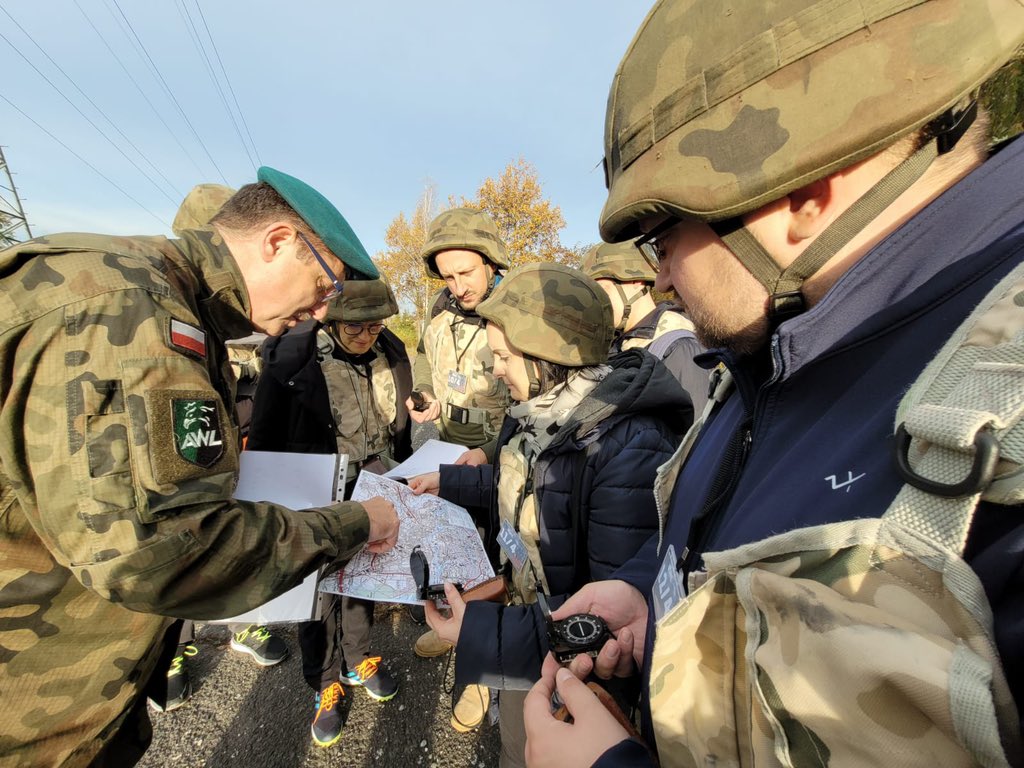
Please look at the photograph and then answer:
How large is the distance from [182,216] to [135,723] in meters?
3.20

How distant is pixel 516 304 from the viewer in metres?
2.11

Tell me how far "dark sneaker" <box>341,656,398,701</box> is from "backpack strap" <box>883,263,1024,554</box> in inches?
129

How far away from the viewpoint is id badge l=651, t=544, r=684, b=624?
97 centimetres

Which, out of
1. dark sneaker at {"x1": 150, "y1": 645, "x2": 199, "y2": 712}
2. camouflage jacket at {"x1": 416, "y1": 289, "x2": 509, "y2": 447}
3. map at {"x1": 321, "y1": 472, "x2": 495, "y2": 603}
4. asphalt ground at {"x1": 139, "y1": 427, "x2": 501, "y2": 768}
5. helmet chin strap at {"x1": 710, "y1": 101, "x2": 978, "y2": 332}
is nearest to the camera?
helmet chin strap at {"x1": 710, "y1": 101, "x2": 978, "y2": 332}

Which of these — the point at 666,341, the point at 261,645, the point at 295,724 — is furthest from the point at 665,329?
the point at 261,645

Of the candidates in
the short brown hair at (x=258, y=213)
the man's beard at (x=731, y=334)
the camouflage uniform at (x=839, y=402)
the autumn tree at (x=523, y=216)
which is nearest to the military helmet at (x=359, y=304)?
the short brown hair at (x=258, y=213)

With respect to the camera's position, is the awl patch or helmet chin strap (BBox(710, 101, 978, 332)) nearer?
helmet chin strap (BBox(710, 101, 978, 332))

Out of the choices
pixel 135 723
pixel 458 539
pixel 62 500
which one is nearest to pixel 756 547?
pixel 62 500

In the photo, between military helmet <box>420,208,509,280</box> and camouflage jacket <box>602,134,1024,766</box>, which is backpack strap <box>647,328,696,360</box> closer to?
military helmet <box>420,208,509,280</box>

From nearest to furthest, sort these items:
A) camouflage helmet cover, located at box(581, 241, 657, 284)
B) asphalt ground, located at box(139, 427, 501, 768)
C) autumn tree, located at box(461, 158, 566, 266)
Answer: asphalt ground, located at box(139, 427, 501, 768), camouflage helmet cover, located at box(581, 241, 657, 284), autumn tree, located at box(461, 158, 566, 266)

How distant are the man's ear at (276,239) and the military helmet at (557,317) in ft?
3.05

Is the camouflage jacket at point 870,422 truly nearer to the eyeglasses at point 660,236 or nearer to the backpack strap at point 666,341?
the eyeglasses at point 660,236

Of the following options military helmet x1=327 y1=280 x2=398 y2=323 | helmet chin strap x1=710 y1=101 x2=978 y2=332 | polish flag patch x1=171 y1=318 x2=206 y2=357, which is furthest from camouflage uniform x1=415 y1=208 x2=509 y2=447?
helmet chin strap x1=710 y1=101 x2=978 y2=332

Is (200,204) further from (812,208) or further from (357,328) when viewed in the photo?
(812,208)
